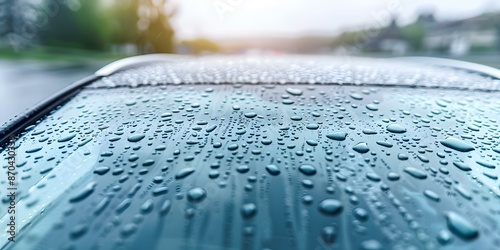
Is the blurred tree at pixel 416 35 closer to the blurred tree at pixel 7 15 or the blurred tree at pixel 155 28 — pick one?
the blurred tree at pixel 155 28

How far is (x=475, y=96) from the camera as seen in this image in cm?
134

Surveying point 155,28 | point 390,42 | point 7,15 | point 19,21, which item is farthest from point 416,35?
point 7,15

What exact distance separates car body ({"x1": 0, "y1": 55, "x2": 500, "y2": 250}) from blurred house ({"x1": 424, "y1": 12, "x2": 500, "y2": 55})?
1192 inches

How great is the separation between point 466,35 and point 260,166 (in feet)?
125

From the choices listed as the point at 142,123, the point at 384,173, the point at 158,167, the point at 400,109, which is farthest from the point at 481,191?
the point at 142,123

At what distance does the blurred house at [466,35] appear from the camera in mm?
27397

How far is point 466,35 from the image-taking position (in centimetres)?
3234

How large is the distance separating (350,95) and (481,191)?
1.83 feet

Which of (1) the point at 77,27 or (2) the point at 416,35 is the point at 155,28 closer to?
(1) the point at 77,27

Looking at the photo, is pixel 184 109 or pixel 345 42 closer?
pixel 184 109

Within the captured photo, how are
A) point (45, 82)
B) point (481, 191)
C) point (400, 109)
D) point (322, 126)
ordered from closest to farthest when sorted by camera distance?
point (481, 191) → point (322, 126) → point (400, 109) → point (45, 82)

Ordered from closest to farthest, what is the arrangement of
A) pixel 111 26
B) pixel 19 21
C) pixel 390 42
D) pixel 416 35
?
pixel 19 21
pixel 390 42
pixel 111 26
pixel 416 35

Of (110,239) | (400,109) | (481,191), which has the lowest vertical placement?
(110,239)

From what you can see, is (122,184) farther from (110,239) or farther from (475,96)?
(475,96)
